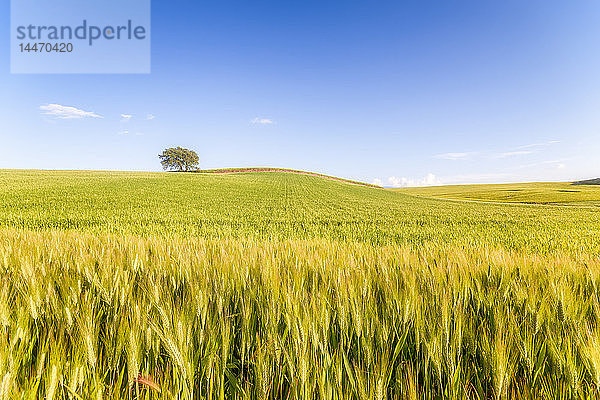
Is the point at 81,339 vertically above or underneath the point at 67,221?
above

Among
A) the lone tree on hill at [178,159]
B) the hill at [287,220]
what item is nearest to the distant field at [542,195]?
the hill at [287,220]

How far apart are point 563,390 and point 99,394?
1.27 meters

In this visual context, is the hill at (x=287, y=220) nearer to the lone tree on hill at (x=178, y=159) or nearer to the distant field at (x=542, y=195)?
the distant field at (x=542, y=195)

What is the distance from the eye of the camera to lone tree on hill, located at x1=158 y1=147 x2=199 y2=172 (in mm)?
83438

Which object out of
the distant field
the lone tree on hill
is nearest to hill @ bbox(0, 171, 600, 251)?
the distant field

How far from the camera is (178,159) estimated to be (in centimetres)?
8388

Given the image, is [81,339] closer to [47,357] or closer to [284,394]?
[47,357]

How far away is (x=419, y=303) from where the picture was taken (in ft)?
3.84

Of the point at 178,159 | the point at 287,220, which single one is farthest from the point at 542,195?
the point at 178,159

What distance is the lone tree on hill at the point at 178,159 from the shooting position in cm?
8344

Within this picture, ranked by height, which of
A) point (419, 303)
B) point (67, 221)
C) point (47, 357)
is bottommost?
point (67, 221)

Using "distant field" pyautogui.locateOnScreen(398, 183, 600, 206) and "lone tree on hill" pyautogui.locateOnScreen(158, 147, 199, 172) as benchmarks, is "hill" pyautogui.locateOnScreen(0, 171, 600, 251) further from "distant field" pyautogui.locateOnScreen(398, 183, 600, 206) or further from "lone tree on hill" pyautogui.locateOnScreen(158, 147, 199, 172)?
"lone tree on hill" pyautogui.locateOnScreen(158, 147, 199, 172)

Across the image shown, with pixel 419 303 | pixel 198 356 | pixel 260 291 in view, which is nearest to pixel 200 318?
pixel 198 356

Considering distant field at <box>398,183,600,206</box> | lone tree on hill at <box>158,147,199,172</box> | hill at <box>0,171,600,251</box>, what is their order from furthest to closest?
lone tree on hill at <box>158,147,199,172</box> < distant field at <box>398,183,600,206</box> < hill at <box>0,171,600,251</box>
